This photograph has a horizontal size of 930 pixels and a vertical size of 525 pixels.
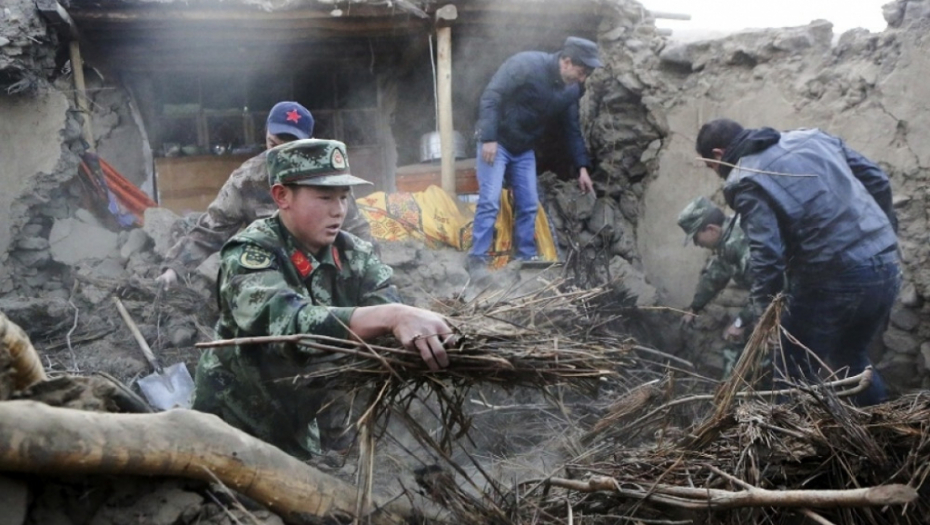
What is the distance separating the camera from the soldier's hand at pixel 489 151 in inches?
279

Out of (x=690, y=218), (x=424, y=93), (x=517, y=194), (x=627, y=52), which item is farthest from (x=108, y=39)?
Result: (x=690, y=218)

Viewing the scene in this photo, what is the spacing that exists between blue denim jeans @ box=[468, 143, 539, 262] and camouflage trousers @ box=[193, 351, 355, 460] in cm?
421

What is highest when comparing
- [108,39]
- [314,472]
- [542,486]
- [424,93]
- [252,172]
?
[108,39]

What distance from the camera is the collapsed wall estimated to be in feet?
18.8

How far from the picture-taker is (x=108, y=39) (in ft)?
27.7

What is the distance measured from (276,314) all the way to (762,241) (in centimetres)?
319

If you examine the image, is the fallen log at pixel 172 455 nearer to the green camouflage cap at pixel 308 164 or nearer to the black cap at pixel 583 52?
the green camouflage cap at pixel 308 164

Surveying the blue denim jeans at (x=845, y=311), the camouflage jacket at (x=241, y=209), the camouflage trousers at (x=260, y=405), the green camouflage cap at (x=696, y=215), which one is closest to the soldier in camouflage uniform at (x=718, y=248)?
the green camouflage cap at (x=696, y=215)

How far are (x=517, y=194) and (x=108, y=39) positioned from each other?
16.9 ft

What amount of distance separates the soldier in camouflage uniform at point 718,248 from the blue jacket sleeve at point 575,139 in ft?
7.39

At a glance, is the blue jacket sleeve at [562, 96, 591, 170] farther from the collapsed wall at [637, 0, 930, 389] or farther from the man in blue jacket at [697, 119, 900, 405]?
the man in blue jacket at [697, 119, 900, 405]

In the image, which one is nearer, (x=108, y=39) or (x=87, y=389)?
(x=87, y=389)

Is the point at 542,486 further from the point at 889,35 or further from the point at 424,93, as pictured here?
the point at 424,93

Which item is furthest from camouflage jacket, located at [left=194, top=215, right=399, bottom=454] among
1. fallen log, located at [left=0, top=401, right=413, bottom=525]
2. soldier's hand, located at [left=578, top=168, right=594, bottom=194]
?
soldier's hand, located at [left=578, top=168, right=594, bottom=194]
